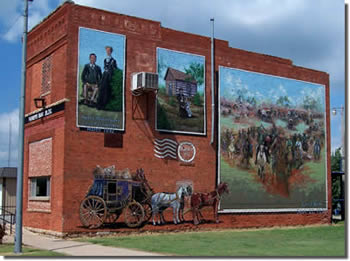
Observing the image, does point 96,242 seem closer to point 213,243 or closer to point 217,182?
point 213,243

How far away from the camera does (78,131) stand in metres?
22.5

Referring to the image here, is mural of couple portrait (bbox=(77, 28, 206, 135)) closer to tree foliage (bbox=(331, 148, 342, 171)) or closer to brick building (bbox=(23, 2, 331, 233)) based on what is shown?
brick building (bbox=(23, 2, 331, 233))

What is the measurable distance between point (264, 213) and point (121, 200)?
9.29 m

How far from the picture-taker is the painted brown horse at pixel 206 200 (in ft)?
83.5

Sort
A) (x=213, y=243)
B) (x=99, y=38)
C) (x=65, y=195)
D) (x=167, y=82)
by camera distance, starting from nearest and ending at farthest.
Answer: (x=213, y=243) < (x=65, y=195) < (x=99, y=38) < (x=167, y=82)

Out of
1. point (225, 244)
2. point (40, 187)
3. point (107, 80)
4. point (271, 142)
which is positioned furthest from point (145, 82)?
point (271, 142)

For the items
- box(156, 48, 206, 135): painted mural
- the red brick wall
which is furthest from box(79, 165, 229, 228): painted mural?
box(156, 48, 206, 135): painted mural

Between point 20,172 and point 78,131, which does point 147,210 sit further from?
point 20,172

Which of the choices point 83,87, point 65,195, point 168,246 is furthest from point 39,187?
point 168,246

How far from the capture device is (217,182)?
26609 mm

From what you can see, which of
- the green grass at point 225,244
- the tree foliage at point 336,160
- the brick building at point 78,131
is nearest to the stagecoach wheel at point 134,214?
the green grass at point 225,244

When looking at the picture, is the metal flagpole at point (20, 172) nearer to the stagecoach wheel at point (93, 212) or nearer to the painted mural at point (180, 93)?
the stagecoach wheel at point (93, 212)

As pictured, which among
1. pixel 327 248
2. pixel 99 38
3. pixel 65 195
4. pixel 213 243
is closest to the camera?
pixel 327 248

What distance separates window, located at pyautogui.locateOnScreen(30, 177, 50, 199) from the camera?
77.5ft
